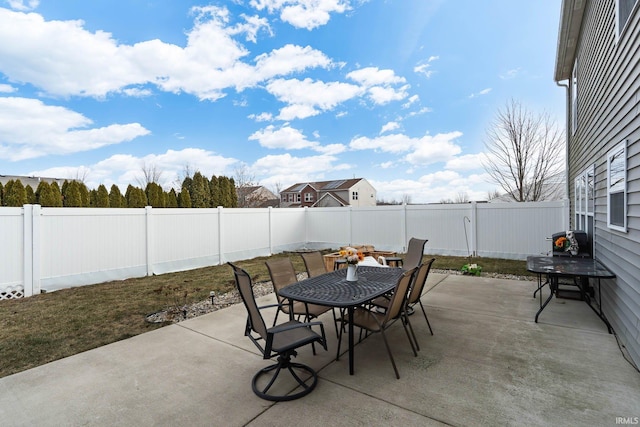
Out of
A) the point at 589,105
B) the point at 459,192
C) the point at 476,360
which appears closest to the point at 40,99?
the point at 476,360

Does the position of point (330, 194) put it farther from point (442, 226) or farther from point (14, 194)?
point (14, 194)

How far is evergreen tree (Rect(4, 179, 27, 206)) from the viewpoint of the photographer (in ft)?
30.1

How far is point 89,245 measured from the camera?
640cm

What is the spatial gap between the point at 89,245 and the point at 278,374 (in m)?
6.03

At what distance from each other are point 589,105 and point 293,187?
33526 millimetres

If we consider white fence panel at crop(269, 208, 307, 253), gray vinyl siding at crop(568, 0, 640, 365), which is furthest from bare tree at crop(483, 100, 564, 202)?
white fence panel at crop(269, 208, 307, 253)

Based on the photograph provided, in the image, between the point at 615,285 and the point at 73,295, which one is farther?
the point at 73,295

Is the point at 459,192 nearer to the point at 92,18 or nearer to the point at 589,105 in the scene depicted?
the point at 589,105

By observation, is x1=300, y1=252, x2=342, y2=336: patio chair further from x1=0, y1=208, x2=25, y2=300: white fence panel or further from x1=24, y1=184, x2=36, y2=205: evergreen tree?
x1=24, y1=184, x2=36, y2=205: evergreen tree

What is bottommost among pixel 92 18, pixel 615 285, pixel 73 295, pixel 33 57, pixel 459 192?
pixel 73 295

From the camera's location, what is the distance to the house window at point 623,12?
9.49 feet

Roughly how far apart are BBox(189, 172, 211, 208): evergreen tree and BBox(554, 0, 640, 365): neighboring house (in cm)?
1444

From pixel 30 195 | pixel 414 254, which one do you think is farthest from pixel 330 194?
pixel 414 254

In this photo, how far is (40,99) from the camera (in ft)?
38.1
